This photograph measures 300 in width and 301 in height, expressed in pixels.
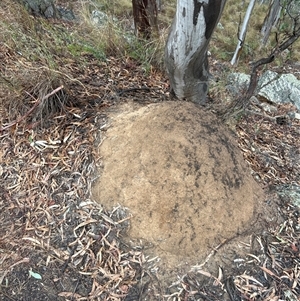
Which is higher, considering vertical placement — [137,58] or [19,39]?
[19,39]

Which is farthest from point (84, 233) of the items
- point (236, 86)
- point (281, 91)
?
point (281, 91)

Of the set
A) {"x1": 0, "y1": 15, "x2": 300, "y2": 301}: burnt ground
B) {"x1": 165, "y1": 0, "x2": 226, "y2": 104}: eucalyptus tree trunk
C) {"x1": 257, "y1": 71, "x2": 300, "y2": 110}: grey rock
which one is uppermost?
{"x1": 165, "y1": 0, "x2": 226, "y2": 104}: eucalyptus tree trunk

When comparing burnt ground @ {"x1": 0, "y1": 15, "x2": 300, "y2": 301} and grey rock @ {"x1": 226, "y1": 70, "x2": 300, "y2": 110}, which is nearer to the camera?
burnt ground @ {"x1": 0, "y1": 15, "x2": 300, "y2": 301}

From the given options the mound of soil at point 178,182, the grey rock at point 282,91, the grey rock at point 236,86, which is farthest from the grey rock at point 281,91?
the mound of soil at point 178,182

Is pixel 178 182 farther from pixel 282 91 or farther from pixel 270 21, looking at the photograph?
pixel 270 21

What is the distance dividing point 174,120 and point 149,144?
239 millimetres

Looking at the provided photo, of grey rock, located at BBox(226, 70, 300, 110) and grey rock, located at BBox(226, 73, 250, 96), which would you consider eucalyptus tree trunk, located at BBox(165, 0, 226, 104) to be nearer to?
grey rock, located at BBox(226, 73, 250, 96)

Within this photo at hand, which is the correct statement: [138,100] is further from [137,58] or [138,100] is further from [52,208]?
[52,208]

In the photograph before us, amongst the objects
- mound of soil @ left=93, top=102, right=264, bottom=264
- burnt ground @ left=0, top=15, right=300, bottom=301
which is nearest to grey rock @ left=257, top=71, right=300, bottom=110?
burnt ground @ left=0, top=15, right=300, bottom=301

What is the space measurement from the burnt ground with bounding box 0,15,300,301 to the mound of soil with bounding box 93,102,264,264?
0.29 feet

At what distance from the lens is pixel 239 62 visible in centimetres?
795

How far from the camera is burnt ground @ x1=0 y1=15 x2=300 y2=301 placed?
1.72 meters

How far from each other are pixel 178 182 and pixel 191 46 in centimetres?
86

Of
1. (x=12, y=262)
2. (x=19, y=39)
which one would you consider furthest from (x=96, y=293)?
(x=19, y=39)
